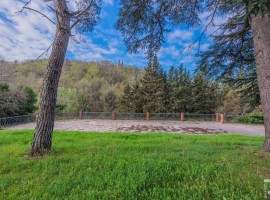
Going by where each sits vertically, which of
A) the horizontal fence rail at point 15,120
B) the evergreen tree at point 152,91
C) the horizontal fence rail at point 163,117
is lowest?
the horizontal fence rail at point 15,120

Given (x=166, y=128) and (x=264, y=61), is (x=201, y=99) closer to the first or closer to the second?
(x=166, y=128)

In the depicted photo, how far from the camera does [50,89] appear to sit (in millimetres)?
4145

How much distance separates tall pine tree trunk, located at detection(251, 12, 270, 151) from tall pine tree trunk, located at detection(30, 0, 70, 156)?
14.1 feet

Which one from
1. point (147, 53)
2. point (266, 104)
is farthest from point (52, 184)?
point (147, 53)

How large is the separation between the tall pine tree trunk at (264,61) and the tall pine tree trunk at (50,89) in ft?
14.1

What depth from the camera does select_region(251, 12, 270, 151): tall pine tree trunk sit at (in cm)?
411

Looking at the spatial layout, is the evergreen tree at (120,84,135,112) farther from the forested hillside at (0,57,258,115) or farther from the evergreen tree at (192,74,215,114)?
the evergreen tree at (192,74,215,114)

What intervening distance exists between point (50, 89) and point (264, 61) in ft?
15.1

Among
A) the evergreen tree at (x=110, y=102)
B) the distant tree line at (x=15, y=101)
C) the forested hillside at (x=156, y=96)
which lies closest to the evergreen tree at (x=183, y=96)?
the forested hillside at (x=156, y=96)

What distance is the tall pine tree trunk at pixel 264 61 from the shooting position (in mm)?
4105

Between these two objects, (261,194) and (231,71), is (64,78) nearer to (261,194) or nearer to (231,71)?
(231,71)

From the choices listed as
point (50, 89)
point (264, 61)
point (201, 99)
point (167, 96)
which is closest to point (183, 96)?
point (167, 96)

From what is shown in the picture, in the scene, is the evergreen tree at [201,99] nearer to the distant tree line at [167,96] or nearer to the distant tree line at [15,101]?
the distant tree line at [167,96]

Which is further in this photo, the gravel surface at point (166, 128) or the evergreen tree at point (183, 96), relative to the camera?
the evergreen tree at point (183, 96)
